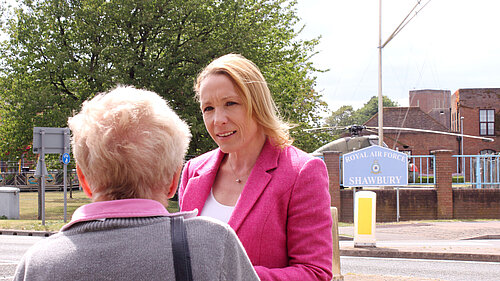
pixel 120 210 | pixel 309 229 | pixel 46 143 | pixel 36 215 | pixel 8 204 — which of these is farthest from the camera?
pixel 36 215

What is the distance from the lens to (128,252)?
1402 mm

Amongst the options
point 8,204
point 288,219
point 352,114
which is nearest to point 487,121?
point 8,204

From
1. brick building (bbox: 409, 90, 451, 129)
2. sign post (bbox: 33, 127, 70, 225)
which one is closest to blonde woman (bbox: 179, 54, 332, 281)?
sign post (bbox: 33, 127, 70, 225)

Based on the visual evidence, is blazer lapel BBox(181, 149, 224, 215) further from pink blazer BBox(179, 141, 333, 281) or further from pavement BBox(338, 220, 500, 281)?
pavement BBox(338, 220, 500, 281)

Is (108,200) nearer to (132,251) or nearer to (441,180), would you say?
(132,251)

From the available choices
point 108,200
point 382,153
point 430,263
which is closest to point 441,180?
point 382,153

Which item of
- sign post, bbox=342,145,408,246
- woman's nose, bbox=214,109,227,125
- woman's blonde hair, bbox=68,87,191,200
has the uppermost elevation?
woman's nose, bbox=214,109,227,125

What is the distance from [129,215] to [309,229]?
101 cm

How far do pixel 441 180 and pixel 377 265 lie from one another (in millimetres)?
9277

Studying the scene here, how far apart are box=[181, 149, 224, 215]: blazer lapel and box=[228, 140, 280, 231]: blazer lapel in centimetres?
27

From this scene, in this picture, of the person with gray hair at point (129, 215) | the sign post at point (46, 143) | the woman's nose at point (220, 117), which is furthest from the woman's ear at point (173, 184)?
the sign post at point (46, 143)

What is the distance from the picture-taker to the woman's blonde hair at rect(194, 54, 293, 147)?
96.9 inches

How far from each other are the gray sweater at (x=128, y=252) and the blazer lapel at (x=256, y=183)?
0.84m

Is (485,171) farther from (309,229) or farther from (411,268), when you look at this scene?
(309,229)
